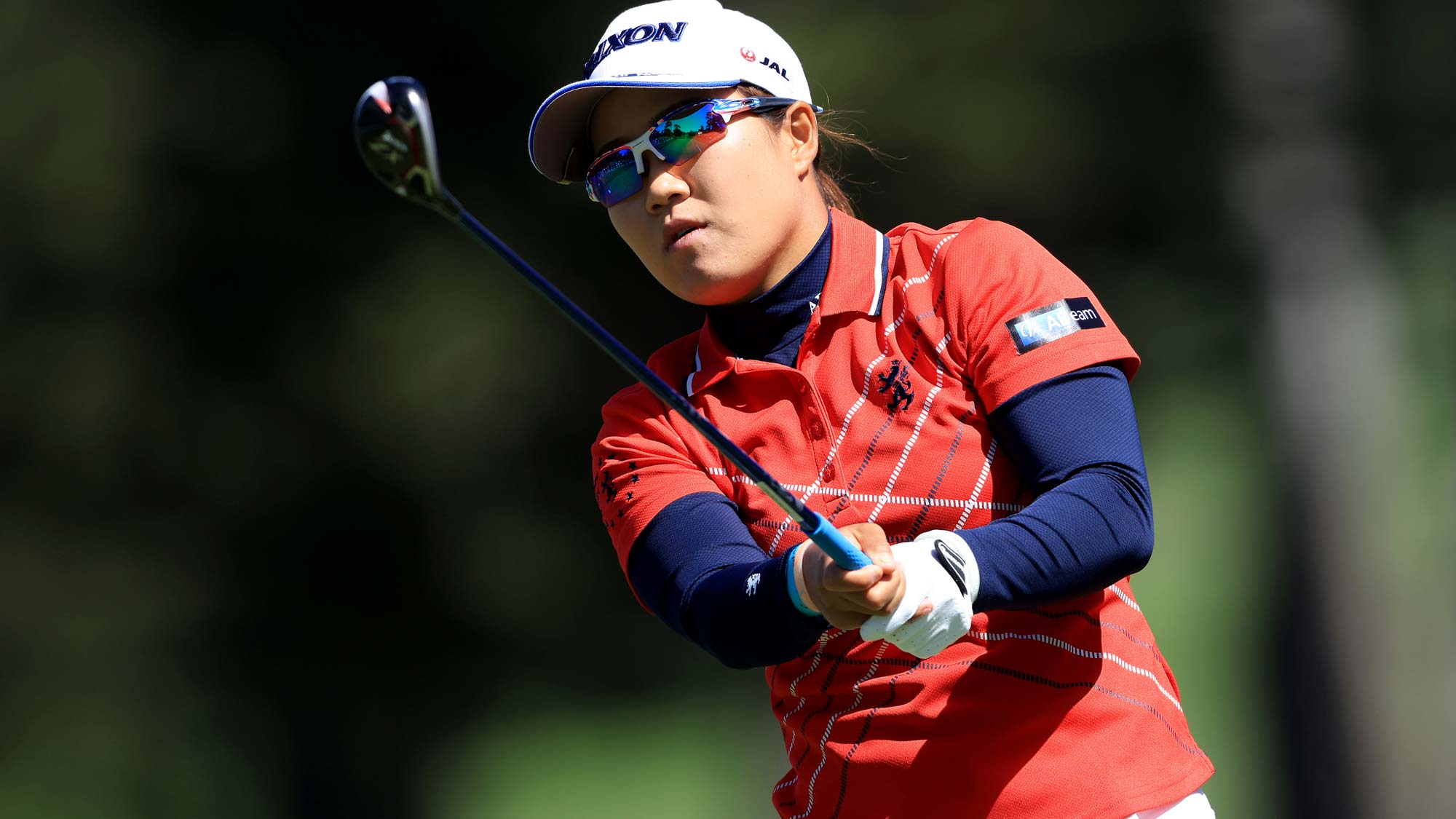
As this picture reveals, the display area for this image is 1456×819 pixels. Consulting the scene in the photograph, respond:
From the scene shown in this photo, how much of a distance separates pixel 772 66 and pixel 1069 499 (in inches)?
28.5

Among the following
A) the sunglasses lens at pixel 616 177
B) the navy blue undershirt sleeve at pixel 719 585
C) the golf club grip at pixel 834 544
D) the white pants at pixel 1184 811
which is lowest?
the white pants at pixel 1184 811

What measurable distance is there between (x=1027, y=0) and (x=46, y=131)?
3.74 meters

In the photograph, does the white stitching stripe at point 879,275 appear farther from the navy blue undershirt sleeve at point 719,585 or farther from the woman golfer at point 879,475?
the navy blue undershirt sleeve at point 719,585

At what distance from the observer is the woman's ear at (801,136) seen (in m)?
1.80

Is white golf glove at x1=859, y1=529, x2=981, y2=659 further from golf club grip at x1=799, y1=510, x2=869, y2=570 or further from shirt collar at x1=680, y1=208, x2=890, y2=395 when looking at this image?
shirt collar at x1=680, y1=208, x2=890, y2=395

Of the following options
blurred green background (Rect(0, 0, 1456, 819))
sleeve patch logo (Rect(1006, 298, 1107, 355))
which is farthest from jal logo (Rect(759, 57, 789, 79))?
blurred green background (Rect(0, 0, 1456, 819))

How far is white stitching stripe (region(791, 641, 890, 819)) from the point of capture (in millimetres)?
1502

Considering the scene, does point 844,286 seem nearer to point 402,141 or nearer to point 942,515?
point 942,515

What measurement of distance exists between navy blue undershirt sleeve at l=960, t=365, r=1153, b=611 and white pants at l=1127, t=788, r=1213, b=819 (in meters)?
0.24

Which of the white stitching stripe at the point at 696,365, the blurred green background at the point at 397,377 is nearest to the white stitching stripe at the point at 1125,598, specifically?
the white stitching stripe at the point at 696,365

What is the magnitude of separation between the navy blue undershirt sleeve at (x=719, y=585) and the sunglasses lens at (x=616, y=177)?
0.38 meters

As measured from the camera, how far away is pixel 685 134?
5.49 ft

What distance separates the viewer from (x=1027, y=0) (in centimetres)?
492

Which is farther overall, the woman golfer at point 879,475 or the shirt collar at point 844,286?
the shirt collar at point 844,286
